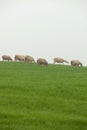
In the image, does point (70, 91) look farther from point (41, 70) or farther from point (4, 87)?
point (41, 70)

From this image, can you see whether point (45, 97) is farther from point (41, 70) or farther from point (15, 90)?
point (41, 70)

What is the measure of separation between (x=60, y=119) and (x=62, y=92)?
431cm

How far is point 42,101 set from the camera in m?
15.3

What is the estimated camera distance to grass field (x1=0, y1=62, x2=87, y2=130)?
498 inches

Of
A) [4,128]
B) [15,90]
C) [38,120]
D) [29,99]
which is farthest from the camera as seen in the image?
[15,90]

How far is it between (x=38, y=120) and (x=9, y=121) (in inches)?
32.0

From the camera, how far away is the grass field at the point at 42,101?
41.5ft

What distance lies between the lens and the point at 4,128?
472 inches

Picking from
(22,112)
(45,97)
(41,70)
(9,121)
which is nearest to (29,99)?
(45,97)

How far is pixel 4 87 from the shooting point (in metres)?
17.6

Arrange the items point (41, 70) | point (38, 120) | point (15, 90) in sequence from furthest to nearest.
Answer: point (41, 70) < point (15, 90) < point (38, 120)

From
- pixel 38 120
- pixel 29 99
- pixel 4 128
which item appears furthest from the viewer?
pixel 29 99

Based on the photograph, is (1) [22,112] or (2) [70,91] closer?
(1) [22,112]

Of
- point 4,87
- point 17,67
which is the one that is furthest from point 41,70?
point 4,87
